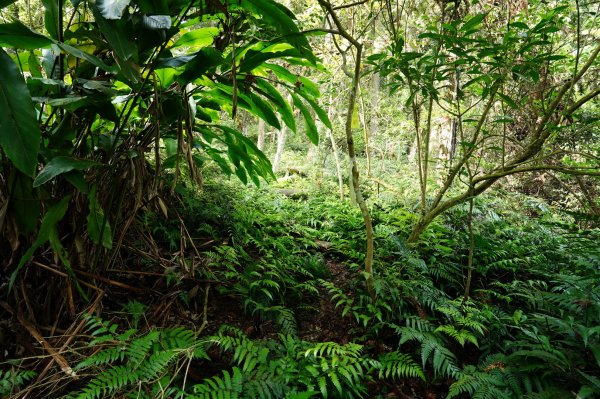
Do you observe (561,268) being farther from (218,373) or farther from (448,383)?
(218,373)

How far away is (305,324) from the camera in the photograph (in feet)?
7.02

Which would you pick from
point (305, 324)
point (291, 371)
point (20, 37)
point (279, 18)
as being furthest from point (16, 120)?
point (305, 324)

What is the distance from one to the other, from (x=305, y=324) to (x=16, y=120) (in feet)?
5.97

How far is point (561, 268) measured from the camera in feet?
8.73

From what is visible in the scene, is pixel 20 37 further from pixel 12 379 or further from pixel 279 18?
pixel 12 379

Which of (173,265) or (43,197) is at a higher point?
(43,197)

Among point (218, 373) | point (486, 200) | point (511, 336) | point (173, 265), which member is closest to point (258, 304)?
point (218, 373)

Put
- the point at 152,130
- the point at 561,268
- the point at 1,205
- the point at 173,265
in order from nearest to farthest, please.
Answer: the point at 1,205 → the point at 152,130 → the point at 173,265 → the point at 561,268

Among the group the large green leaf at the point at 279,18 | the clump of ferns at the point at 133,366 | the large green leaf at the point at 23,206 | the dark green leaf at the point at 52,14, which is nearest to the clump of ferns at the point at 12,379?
the clump of ferns at the point at 133,366

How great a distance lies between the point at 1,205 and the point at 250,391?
3.92 feet

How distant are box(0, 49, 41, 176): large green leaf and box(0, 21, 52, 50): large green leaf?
188 millimetres

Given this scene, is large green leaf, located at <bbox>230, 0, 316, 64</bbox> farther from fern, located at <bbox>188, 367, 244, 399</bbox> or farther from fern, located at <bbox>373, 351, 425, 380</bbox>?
fern, located at <bbox>373, 351, 425, 380</bbox>

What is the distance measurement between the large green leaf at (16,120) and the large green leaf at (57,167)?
122 mm

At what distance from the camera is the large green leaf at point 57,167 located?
1.08 metres
